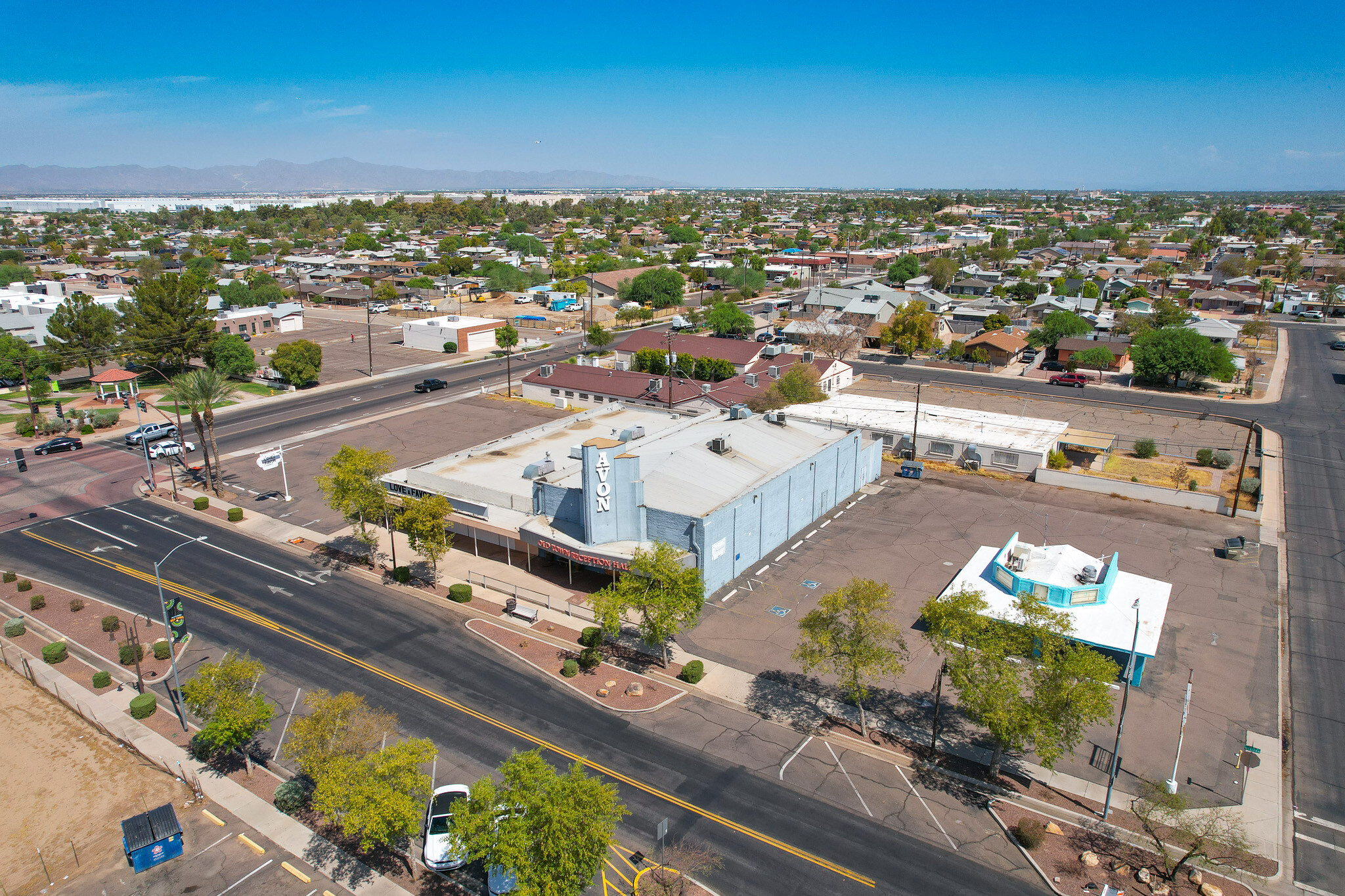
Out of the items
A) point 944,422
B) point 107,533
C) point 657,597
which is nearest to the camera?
point 657,597

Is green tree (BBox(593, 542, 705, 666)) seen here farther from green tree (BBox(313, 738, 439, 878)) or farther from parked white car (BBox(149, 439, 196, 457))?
Answer: parked white car (BBox(149, 439, 196, 457))

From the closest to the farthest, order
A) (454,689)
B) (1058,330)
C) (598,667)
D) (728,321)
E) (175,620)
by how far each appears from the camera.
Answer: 1. (175,620)
2. (454,689)
3. (598,667)
4. (1058,330)
5. (728,321)

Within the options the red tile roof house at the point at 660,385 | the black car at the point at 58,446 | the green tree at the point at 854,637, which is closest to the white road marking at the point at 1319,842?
the green tree at the point at 854,637

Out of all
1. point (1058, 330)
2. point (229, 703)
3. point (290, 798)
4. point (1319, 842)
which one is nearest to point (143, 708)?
point (229, 703)

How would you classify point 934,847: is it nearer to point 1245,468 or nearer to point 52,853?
point 52,853

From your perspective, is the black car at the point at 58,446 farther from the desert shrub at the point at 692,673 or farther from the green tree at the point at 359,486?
the desert shrub at the point at 692,673

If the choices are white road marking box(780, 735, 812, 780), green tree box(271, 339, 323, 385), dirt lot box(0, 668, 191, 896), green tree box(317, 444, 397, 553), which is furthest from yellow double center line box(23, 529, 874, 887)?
green tree box(271, 339, 323, 385)

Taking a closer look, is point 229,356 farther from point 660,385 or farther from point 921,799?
point 921,799
